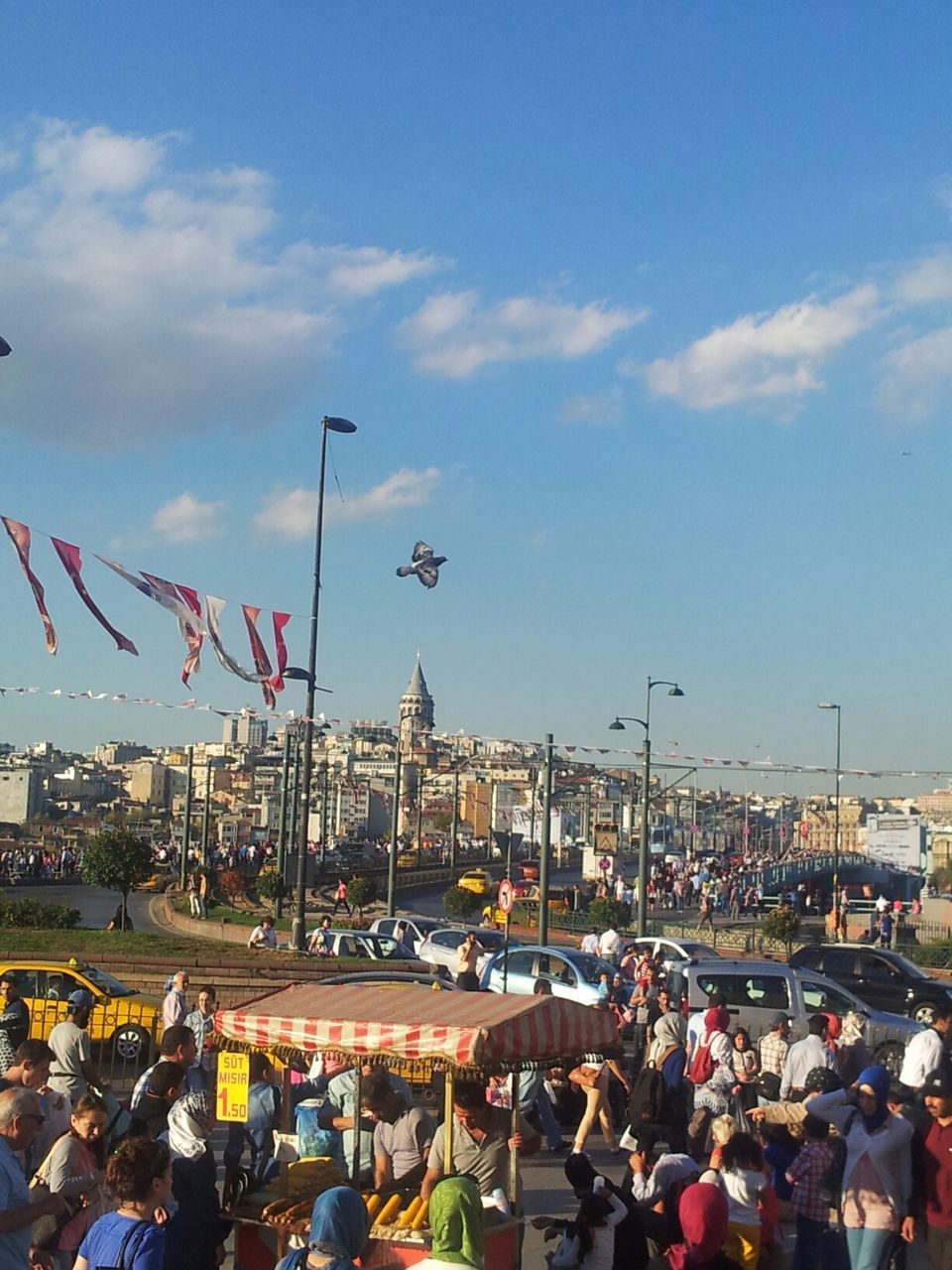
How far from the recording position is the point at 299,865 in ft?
88.3

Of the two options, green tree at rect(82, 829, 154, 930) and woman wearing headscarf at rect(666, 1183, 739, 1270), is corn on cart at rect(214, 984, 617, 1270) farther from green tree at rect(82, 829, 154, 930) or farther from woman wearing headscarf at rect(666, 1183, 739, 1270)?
green tree at rect(82, 829, 154, 930)

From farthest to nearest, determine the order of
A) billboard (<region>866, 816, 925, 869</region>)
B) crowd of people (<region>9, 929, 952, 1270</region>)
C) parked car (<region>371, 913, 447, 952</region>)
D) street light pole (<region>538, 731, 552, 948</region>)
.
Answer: billboard (<region>866, 816, 925, 869</region>) < street light pole (<region>538, 731, 552, 948</region>) < parked car (<region>371, 913, 447, 952</region>) < crowd of people (<region>9, 929, 952, 1270</region>)

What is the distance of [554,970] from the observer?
71.8ft

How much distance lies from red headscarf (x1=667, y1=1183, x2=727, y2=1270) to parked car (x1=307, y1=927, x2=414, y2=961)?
1891 cm

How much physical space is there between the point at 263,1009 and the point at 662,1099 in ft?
13.9

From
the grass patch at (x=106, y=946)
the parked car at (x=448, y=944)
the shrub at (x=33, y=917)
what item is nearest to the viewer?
the grass patch at (x=106, y=946)

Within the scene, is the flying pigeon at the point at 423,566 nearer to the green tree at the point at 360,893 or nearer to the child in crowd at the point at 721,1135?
the green tree at the point at 360,893

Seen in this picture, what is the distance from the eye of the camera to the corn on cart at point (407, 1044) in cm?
742

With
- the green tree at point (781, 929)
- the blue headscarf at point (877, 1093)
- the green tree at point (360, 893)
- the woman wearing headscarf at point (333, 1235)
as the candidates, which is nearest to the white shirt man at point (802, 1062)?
the blue headscarf at point (877, 1093)

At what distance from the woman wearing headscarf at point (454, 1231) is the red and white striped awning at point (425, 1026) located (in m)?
1.40

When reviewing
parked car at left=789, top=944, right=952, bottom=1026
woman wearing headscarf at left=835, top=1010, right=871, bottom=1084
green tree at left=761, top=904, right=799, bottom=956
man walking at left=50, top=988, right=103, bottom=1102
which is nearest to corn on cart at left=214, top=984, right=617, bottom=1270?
man walking at left=50, top=988, right=103, bottom=1102

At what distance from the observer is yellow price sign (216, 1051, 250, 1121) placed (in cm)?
890

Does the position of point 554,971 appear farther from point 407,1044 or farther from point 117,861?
point 117,861

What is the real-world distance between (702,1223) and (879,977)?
1638 centimetres
